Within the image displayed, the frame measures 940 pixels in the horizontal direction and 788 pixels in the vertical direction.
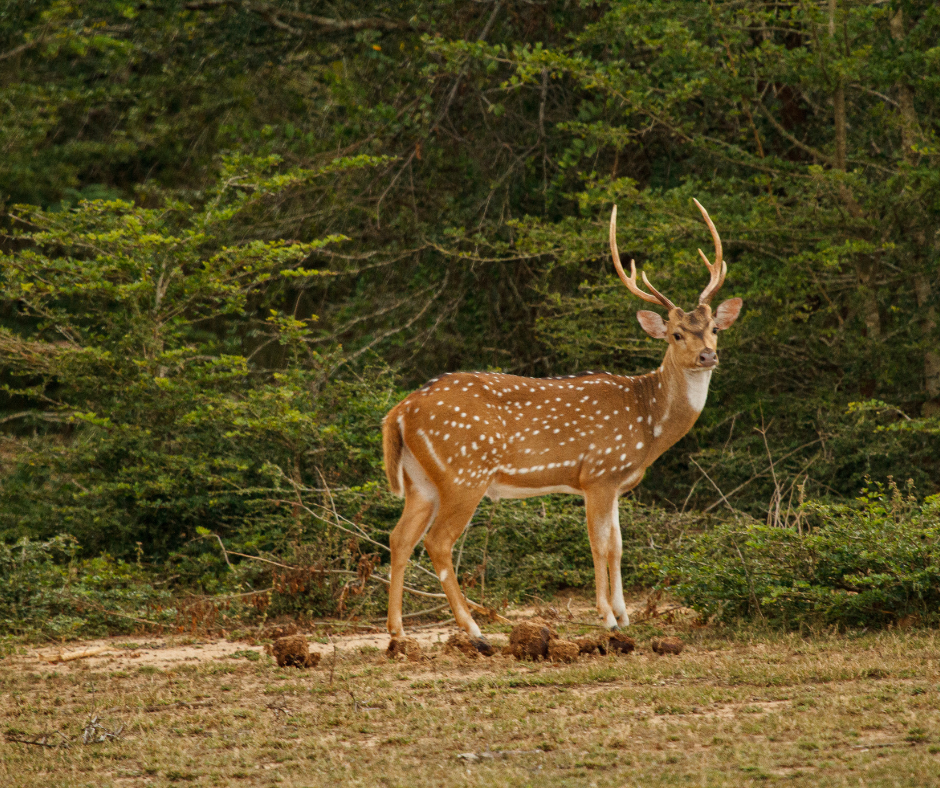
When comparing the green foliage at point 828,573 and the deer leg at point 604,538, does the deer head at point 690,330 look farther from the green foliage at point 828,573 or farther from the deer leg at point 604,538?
the green foliage at point 828,573

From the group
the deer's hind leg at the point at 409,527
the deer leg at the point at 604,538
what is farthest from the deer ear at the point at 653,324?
the deer's hind leg at the point at 409,527

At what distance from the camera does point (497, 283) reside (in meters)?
14.4

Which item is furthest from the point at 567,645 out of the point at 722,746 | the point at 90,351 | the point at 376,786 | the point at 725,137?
the point at 725,137

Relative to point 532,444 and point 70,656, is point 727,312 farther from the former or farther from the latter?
point 70,656

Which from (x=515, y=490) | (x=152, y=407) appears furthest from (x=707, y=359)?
(x=152, y=407)

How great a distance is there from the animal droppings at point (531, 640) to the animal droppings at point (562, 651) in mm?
32

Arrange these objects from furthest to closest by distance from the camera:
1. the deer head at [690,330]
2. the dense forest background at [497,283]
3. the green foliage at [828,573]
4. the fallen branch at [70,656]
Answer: the dense forest background at [497,283] < the deer head at [690,330] < the fallen branch at [70,656] < the green foliage at [828,573]

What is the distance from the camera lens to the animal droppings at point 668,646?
7.19 metres

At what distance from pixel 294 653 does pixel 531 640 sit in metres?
1.47

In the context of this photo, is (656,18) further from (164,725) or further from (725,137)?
(164,725)

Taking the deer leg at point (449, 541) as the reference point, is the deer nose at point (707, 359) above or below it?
above

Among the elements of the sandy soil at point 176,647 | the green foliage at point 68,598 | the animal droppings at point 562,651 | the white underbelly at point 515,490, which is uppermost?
the white underbelly at point 515,490

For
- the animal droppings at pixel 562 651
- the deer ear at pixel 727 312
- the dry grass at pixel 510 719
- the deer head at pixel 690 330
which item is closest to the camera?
the dry grass at pixel 510 719

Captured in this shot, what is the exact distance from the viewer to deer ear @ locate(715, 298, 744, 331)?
8.41 m
